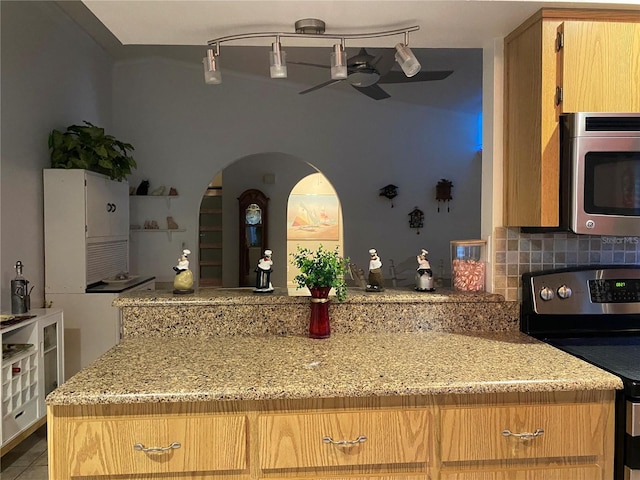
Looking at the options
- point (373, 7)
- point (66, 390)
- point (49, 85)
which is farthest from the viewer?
point (49, 85)

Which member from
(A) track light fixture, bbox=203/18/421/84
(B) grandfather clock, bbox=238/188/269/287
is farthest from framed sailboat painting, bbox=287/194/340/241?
(A) track light fixture, bbox=203/18/421/84

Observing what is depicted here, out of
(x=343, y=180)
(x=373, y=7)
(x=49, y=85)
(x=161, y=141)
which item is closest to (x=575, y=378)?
(x=373, y=7)

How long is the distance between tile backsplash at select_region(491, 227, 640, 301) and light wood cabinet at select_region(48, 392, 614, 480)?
1.99 feet

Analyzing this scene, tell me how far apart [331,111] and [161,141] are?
5.71ft

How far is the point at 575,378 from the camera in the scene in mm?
1464

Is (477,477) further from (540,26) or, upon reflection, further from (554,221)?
(540,26)

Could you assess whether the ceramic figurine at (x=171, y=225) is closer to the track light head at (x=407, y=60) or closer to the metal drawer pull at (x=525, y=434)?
the track light head at (x=407, y=60)

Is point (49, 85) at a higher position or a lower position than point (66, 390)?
higher

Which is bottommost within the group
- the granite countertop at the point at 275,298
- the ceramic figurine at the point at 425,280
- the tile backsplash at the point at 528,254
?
the granite countertop at the point at 275,298

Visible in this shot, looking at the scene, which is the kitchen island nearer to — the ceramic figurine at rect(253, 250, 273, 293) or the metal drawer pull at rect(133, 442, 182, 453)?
the metal drawer pull at rect(133, 442, 182, 453)

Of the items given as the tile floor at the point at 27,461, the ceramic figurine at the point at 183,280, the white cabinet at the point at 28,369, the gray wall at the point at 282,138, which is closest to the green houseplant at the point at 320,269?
the ceramic figurine at the point at 183,280

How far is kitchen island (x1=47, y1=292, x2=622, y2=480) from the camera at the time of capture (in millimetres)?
1383

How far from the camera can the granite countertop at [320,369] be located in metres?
1.39

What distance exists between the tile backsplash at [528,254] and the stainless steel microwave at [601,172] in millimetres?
317
